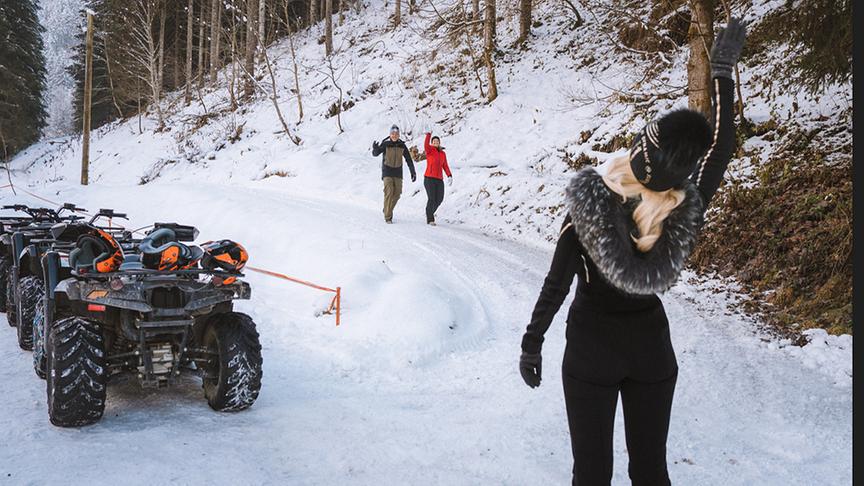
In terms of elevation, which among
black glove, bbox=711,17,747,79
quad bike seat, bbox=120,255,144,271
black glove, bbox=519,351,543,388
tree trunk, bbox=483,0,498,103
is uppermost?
tree trunk, bbox=483,0,498,103

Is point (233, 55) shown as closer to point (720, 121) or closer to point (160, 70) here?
point (160, 70)

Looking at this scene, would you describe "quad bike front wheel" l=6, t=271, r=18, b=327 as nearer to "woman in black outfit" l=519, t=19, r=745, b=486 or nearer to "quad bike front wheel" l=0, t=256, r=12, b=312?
"quad bike front wheel" l=0, t=256, r=12, b=312

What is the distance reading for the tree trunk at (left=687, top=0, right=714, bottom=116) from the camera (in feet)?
29.3

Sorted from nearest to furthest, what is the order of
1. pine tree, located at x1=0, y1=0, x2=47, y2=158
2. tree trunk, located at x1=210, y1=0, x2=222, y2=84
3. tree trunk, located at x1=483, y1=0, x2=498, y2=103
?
tree trunk, located at x1=483, y1=0, x2=498, y2=103 → pine tree, located at x1=0, y1=0, x2=47, y2=158 → tree trunk, located at x1=210, y1=0, x2=222, y2=84

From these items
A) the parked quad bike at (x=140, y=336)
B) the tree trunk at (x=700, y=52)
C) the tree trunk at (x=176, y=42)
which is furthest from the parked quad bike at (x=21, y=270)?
the tree trunk at (x=176, y=42)

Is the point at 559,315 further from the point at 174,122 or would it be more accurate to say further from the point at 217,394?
the point at 174,122

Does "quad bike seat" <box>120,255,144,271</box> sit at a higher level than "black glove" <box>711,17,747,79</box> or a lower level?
lower

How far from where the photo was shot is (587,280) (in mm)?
2330

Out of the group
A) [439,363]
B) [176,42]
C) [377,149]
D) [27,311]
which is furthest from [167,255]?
[176,42]

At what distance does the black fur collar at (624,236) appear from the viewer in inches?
86.0

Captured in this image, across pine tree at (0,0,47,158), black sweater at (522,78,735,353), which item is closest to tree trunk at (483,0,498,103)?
black sweater at (522,78,735,353)

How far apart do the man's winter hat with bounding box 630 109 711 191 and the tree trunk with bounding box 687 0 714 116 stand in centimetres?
787

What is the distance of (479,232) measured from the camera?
12.0 meters

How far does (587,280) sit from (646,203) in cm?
39
